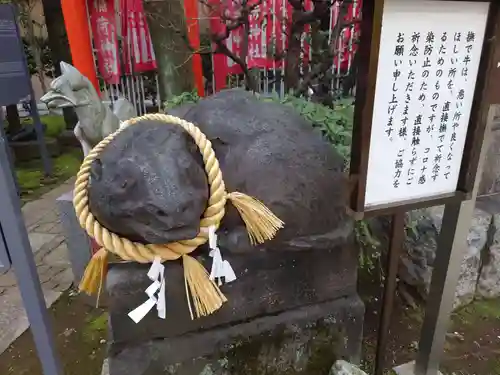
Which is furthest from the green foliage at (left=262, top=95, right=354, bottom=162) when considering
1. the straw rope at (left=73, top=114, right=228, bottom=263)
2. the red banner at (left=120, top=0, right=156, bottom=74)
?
the red banner at (left=120, top=0, right=156, bottom=74)

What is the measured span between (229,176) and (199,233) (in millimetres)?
291

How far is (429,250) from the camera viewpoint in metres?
2.53

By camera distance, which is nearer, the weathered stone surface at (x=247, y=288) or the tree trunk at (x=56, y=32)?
the weathered stone surface at (x=247, y=288)

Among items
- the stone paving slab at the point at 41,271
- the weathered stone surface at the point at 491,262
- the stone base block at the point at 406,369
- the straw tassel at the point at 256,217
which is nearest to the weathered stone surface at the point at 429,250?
the weathered stone surface at the point at 491,262

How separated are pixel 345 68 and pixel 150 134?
4.38 m

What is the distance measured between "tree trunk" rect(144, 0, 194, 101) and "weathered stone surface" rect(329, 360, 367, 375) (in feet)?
10.4

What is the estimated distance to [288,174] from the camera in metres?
1.69

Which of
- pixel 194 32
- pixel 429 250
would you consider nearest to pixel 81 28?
pixel 194 32

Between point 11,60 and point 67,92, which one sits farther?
point 11,60

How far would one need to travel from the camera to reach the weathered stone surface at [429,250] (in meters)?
2.54

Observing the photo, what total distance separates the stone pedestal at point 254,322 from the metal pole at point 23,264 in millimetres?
218

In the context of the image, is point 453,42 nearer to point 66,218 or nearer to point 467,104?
point 467,104

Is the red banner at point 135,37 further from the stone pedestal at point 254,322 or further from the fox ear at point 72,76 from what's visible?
the stone pedestal at point 254,322

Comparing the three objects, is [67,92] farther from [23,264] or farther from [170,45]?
[23,264]
